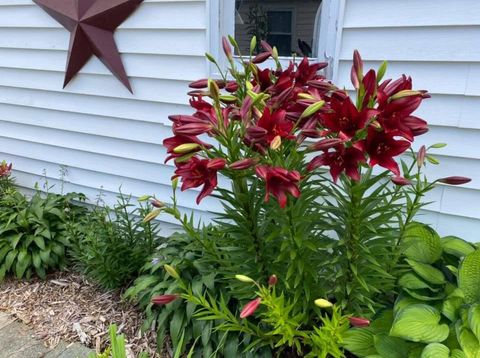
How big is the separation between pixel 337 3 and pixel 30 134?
2410mm

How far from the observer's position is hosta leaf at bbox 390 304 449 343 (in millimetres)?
1330

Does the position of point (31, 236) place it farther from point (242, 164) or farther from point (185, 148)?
point (242, 164)

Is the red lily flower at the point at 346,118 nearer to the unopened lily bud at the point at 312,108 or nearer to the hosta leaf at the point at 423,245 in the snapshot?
the unopened lily bud at the point at 312,108

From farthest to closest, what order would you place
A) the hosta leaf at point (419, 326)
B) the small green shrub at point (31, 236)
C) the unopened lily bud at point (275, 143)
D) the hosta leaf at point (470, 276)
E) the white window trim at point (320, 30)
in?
1. the small green shrub at point (31, 236)
2. the white window trim at point (320, 30)
3. the hosta leaf at point (470, 276)
4. the hosta leaf at point (419, 326)
5. the unopened lily bud at point (275, 143)

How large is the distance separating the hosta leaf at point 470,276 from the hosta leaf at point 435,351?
236 millimetres

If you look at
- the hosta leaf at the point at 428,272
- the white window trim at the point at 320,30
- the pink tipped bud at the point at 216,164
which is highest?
the white window trim at the point at 320,30

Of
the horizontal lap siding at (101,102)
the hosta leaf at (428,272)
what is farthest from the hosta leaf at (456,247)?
the horizontal lap siding at (101,102)

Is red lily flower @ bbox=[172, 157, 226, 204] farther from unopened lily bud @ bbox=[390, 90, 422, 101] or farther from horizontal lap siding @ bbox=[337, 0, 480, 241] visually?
horizontal lap siding @ bbox=[337, 0, 480, 241]

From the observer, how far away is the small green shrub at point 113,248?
85.7 inches

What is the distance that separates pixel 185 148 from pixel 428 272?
3.54 ft

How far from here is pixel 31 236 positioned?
8.07 ft

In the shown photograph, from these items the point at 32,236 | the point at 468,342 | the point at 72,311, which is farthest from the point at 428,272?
the point at 32,236

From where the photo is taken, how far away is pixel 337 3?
5.81ft

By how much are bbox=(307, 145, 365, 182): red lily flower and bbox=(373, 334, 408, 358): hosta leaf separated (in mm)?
692
